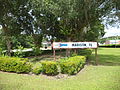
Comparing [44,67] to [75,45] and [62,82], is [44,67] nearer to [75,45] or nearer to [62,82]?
[62,82]

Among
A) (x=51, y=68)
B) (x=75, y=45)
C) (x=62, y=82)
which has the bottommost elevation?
(x=62, y=82)

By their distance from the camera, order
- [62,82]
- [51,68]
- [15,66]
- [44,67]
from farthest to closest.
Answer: [15,66] < [44,67] < [51,68] < [62,82]

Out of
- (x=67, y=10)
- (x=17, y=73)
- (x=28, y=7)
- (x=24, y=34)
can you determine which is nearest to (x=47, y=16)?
(x=28, y=7)

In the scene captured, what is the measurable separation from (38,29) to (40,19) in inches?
83.4

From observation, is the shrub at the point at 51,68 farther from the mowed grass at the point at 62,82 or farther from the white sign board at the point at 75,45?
the white sign board at the point at 75,45

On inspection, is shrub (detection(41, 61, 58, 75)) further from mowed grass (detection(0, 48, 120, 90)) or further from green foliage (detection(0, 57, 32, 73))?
green foliage (detection(0, 57, 32, 73))

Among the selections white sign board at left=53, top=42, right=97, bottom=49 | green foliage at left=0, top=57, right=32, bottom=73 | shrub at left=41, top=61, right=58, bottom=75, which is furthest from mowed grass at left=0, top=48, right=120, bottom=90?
white sign board at left=53, top=42, right=97, bottom=49

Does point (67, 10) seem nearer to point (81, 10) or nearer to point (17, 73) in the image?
point (81, 10)

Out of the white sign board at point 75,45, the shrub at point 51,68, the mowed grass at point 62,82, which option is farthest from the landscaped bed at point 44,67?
the white sign board at point 75,45

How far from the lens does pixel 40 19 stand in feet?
47.0

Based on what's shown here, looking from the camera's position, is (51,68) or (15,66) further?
(15,66)

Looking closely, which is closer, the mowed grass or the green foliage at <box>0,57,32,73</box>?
the mowed grass

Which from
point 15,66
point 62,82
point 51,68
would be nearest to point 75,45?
point 51,68

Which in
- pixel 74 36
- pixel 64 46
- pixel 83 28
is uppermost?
pixel 83 28
